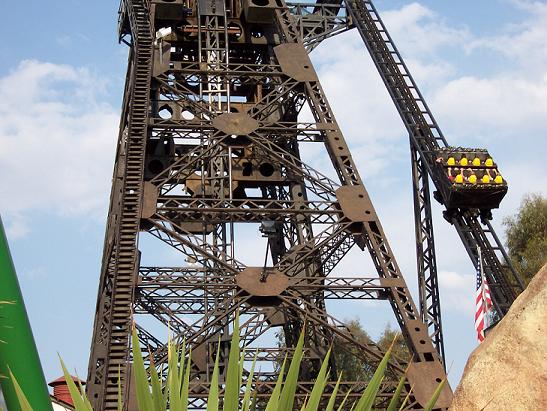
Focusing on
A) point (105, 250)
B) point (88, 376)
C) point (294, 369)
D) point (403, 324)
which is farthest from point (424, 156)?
point (294, 369)

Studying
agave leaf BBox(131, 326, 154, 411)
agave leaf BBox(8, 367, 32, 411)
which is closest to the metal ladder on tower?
agave leaf BBox(131, 326, 154, 411)

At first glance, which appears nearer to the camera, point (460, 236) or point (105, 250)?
point (460, 236)

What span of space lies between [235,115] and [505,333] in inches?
524

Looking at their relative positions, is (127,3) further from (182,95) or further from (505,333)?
(505,333)

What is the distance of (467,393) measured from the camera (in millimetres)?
5934

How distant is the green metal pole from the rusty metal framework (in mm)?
11701

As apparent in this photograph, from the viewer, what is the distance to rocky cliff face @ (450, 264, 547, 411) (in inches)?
221

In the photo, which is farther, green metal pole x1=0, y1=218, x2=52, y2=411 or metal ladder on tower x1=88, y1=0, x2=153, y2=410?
metal ladder on tower x1=88, y1=0, x2=153, y2=410

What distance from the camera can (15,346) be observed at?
7.76 ft

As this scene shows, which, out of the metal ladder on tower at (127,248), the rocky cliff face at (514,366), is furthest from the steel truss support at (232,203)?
the rocky cliff face at (514,366)

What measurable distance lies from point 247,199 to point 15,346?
673 inches

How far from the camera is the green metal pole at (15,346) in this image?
7.59 ft

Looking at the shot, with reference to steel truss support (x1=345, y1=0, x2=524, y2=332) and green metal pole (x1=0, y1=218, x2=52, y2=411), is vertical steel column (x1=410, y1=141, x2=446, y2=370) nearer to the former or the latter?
steel truss support (x1=345, y1=0, x2=524, y2=332)

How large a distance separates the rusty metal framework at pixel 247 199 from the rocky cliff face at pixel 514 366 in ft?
26.2
